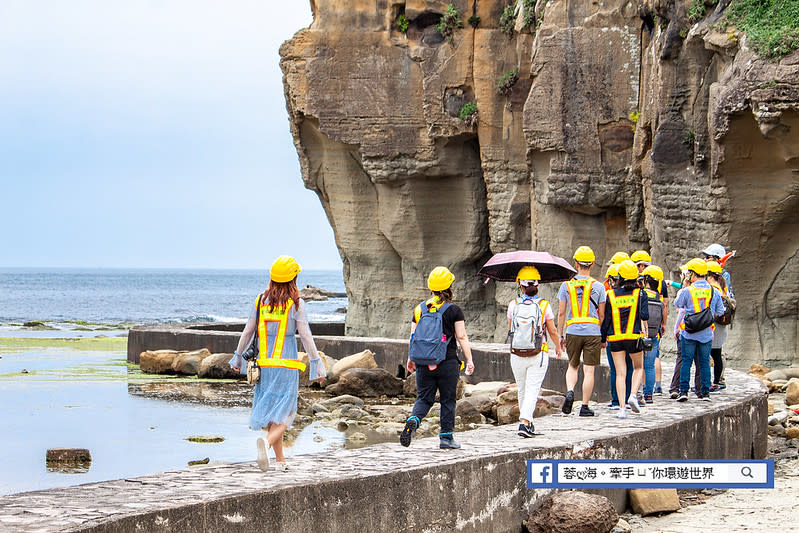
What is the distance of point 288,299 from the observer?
8.55 meters

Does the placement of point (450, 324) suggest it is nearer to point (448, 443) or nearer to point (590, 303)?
point (448, 443)

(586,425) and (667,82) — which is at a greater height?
(667,82)

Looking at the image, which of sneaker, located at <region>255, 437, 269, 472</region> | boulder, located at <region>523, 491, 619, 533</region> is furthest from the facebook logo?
sneaker, located at <region>255, 437, 269, 472</region>

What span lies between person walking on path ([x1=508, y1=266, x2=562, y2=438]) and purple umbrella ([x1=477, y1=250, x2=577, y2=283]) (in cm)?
93

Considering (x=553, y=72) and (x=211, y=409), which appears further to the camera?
(x=553, y=72)

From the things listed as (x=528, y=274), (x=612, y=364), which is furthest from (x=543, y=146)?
(x=528, y=274)

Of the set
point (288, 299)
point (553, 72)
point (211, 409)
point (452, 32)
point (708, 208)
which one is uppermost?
point (452, 32)

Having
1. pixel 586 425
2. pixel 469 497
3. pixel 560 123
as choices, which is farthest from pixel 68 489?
pixel 560 123

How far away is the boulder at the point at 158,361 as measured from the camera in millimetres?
27328

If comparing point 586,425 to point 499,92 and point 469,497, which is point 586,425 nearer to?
point 469,497

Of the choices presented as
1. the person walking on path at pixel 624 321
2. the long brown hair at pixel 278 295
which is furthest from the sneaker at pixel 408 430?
the person walking on path at pixel 624 321

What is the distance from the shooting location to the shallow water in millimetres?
14422

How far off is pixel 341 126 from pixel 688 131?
12.9m

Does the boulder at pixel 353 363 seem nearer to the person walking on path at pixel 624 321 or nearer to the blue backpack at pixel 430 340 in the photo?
the person walking on path at pixel 624 321
